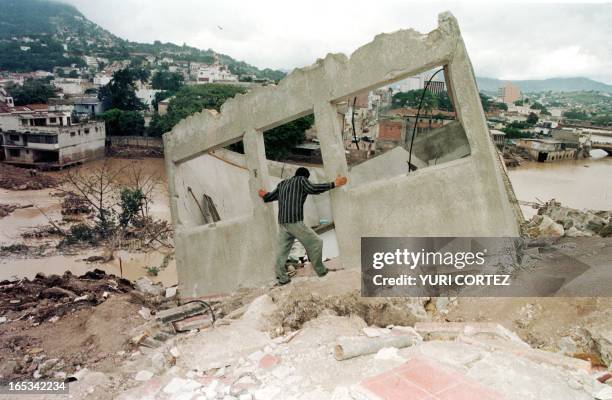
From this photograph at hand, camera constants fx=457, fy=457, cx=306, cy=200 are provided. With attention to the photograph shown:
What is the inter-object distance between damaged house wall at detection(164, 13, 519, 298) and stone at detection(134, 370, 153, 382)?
2638mm

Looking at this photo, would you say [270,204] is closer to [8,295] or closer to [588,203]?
[8,295]

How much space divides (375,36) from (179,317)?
4.10m

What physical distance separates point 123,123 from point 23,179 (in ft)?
40.7

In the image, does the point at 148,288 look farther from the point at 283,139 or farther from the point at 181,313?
the point at 283,139

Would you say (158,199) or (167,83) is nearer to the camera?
(158,199)

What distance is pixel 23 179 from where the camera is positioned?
29.1 m

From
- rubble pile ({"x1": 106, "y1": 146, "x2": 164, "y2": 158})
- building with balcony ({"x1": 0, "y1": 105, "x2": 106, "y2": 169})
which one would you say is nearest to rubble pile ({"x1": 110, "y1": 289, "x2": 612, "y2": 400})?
building with balcony ({"x1": 0, "y1": 105, "x2": 106, "y2": 169})

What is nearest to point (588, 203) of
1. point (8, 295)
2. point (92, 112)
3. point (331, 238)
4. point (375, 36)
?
point (331, 238)

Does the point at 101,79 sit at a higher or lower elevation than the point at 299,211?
higher

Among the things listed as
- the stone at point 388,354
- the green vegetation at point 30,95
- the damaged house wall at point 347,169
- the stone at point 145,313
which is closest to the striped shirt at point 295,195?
the damaged house wall at point 347,169

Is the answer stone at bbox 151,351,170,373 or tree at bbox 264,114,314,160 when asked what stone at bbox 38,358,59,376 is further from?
tree at bbox 264,114,314,160

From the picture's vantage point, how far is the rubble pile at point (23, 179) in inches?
1105

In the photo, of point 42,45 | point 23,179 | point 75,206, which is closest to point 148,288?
point 75,206

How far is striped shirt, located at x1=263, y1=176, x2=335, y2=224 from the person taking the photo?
211 inches
